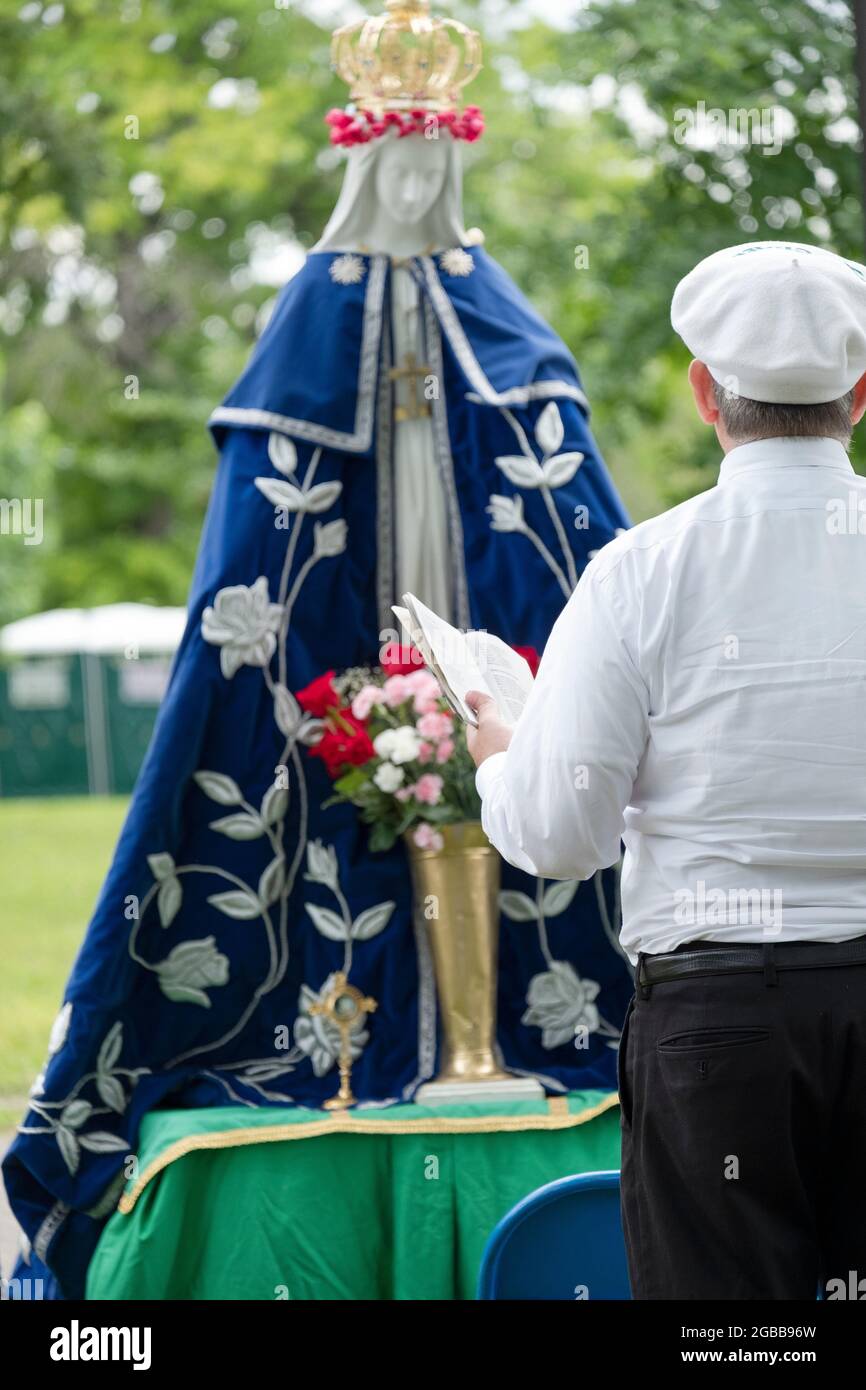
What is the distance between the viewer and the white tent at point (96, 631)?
16375 mm

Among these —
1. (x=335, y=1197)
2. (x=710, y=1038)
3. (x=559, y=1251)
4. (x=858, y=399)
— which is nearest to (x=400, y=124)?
(x=858, y=399)

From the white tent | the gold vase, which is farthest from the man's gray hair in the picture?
the white tent

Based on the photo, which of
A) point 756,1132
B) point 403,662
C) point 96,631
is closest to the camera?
point 756,1132

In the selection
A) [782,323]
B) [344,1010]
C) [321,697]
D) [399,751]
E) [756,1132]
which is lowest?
[344,1010]

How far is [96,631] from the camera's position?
55.0 ft

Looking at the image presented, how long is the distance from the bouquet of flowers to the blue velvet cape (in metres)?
0.14

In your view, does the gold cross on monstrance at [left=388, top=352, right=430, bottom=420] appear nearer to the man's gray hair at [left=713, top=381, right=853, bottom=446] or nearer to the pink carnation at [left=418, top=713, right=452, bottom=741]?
the pink carnation at [left=418, top=713, right=452, bottom=741]

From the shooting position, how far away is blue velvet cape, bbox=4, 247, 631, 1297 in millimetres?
3305

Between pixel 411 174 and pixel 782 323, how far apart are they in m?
1.90

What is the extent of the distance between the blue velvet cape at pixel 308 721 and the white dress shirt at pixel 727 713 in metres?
1.68

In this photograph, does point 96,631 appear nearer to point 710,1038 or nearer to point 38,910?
point 38,910

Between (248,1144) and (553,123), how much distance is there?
10.9 m
